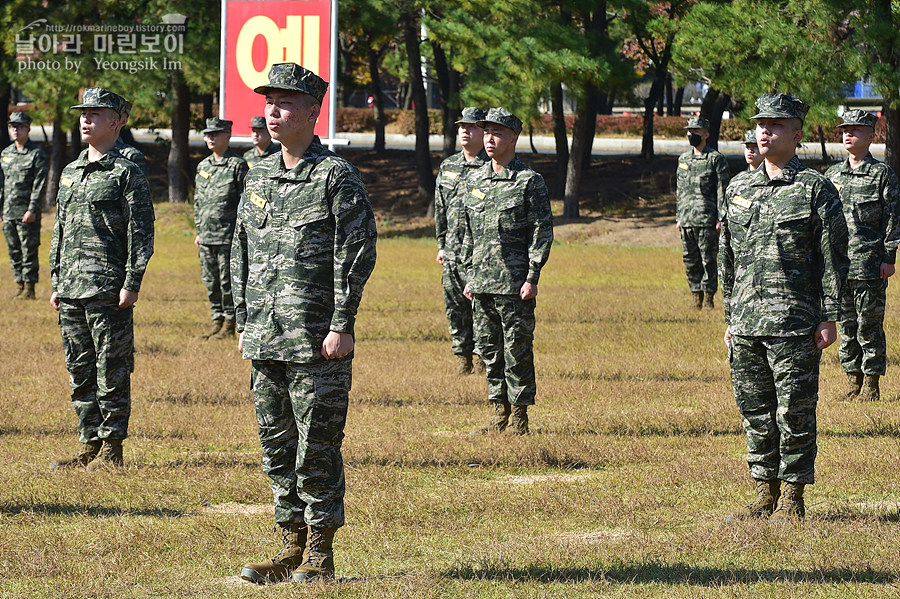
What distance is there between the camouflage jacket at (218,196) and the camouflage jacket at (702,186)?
6.22 m

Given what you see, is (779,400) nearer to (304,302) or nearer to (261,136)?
(304,302)

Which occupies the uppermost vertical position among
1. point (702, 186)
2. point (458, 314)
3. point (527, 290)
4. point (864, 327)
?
point (702, 186)

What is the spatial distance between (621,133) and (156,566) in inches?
1960

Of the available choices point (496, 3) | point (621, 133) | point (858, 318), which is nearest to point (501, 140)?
point (858, 318)

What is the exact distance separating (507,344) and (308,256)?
12.8 ft

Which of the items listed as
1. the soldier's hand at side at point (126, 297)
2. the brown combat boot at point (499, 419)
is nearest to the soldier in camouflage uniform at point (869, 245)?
the brown combat boot at point (499, 419)

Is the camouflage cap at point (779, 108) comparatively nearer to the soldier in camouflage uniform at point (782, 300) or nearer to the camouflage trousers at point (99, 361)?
the soldier in camouflage uniform at point (782, 300)

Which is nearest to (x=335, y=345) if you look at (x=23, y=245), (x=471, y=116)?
(x=471, y=116)

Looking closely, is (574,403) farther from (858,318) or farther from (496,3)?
(496,3)

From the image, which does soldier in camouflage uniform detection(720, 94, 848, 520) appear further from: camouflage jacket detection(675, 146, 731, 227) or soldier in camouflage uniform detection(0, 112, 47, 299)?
soldier in camouflage uniform detection(0, 112, 47, 299)

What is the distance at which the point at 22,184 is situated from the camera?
17.4 m

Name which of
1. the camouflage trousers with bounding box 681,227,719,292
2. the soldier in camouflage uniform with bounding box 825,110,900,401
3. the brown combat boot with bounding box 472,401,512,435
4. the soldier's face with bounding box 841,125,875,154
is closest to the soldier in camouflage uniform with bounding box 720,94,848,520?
the brown combat boot with bounding box 472,401,512,435

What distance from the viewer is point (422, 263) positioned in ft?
82.5

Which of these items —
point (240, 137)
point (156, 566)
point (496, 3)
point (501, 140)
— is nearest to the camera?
point (156, 566)
